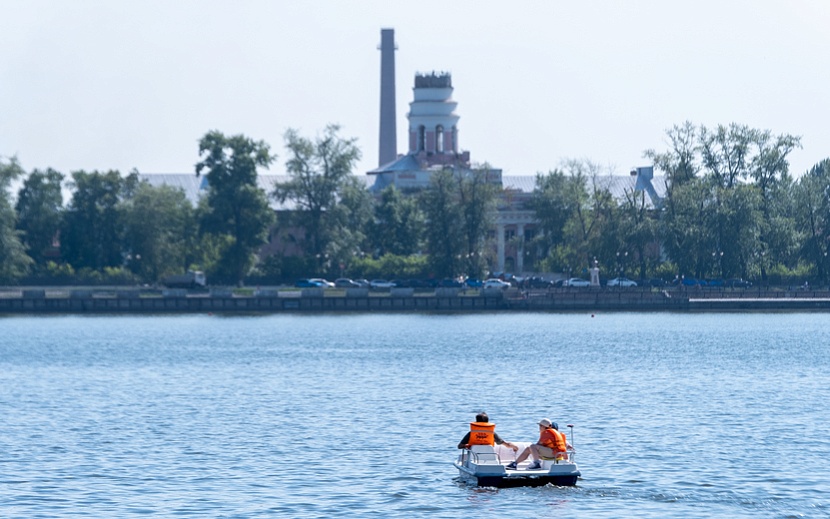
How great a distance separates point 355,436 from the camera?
45625 millimetres

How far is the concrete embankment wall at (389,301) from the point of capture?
385ft

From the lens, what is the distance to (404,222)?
488ft

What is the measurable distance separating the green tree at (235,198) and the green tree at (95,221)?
13.4m

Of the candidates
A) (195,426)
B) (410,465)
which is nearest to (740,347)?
(195,426)

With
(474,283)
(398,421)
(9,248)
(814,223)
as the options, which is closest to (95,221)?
(9,248)

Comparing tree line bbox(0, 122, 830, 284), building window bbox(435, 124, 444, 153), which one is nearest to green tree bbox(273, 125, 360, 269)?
tree line bbox(0, 122, 830, 284)

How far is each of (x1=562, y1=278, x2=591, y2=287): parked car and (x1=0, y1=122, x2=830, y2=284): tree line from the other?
115cm

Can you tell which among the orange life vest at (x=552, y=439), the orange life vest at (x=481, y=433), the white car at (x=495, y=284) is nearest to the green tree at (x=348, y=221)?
the white car at (x=495, y=284)

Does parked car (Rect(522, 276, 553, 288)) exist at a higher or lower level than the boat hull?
higher

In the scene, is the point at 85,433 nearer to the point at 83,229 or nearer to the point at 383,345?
the point at 383,345

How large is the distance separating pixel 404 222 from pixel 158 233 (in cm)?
2311

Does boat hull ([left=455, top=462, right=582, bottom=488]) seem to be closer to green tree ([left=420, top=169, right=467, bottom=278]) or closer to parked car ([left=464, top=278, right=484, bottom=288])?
green tree ([left=420, top=169, right=467, bottom=278])

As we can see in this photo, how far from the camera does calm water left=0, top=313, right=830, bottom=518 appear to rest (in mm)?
35469

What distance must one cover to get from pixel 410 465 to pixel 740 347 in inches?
1792
